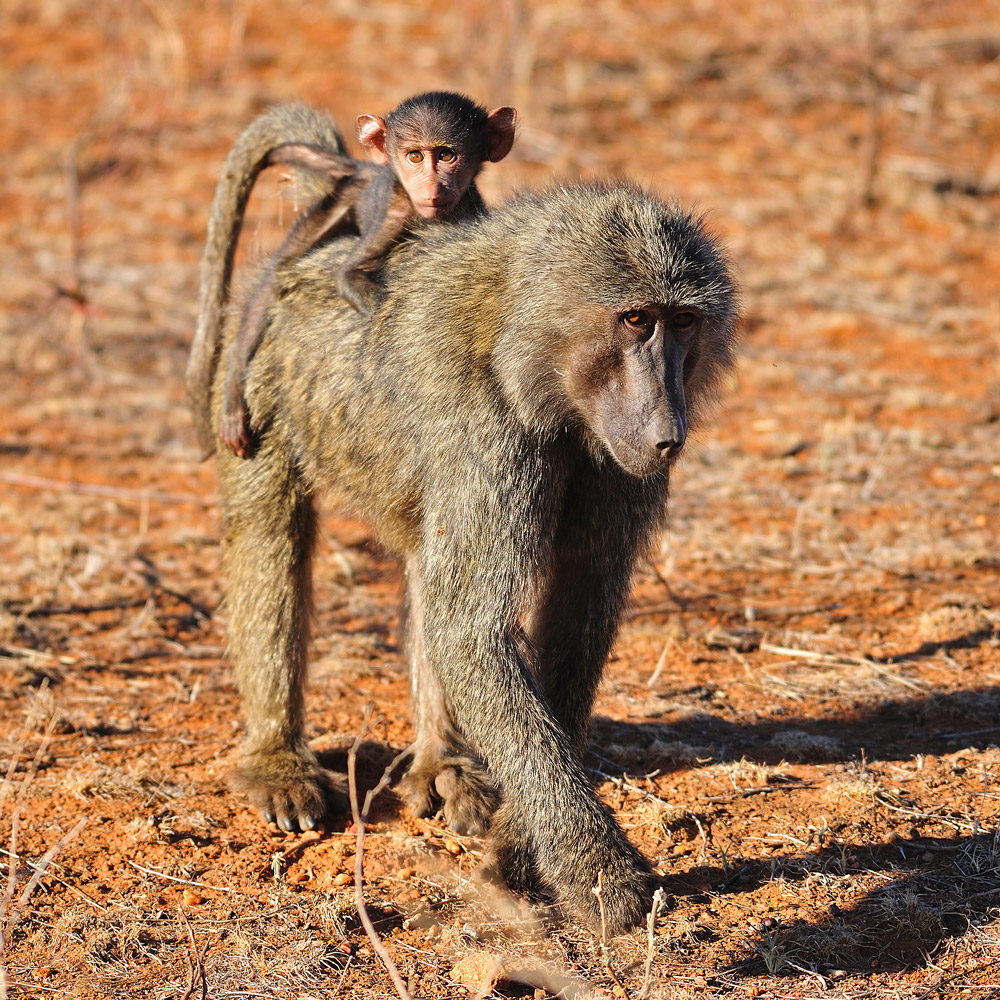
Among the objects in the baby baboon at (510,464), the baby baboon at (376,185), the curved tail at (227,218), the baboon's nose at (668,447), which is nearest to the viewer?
the baboon's nose at (668,447)

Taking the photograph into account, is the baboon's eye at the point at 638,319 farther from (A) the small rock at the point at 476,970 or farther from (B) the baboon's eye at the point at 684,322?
(A) the small rock at the point at 476,970

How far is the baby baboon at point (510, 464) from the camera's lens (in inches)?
107

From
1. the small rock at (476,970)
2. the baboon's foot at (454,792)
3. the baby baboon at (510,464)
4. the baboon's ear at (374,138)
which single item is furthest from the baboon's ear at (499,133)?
the small rock at (476,970)

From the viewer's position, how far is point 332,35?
413 inches

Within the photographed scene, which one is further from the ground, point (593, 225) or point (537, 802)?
point (593, 225)

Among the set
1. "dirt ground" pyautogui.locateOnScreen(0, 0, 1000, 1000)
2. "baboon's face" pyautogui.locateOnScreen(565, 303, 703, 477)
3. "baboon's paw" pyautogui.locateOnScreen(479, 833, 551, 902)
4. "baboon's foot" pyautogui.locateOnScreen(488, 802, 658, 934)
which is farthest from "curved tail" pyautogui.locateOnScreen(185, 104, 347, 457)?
"baboon's foot" pyautogui.locateOnScreen(488, 802, 658, 934)

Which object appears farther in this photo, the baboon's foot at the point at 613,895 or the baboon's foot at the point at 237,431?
the baboon's foot at the point at 237,431

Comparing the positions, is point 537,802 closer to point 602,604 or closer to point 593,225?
point 602,604

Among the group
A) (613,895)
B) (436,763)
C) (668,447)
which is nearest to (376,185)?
(668,447)

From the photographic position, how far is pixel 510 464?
110 inches

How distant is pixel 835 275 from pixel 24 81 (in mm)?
6448

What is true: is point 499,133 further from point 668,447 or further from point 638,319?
point 668,447

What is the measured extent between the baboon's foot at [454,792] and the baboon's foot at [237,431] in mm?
946

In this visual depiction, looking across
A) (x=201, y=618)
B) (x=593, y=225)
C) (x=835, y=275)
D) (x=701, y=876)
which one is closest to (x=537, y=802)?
(x=701, y=876)
